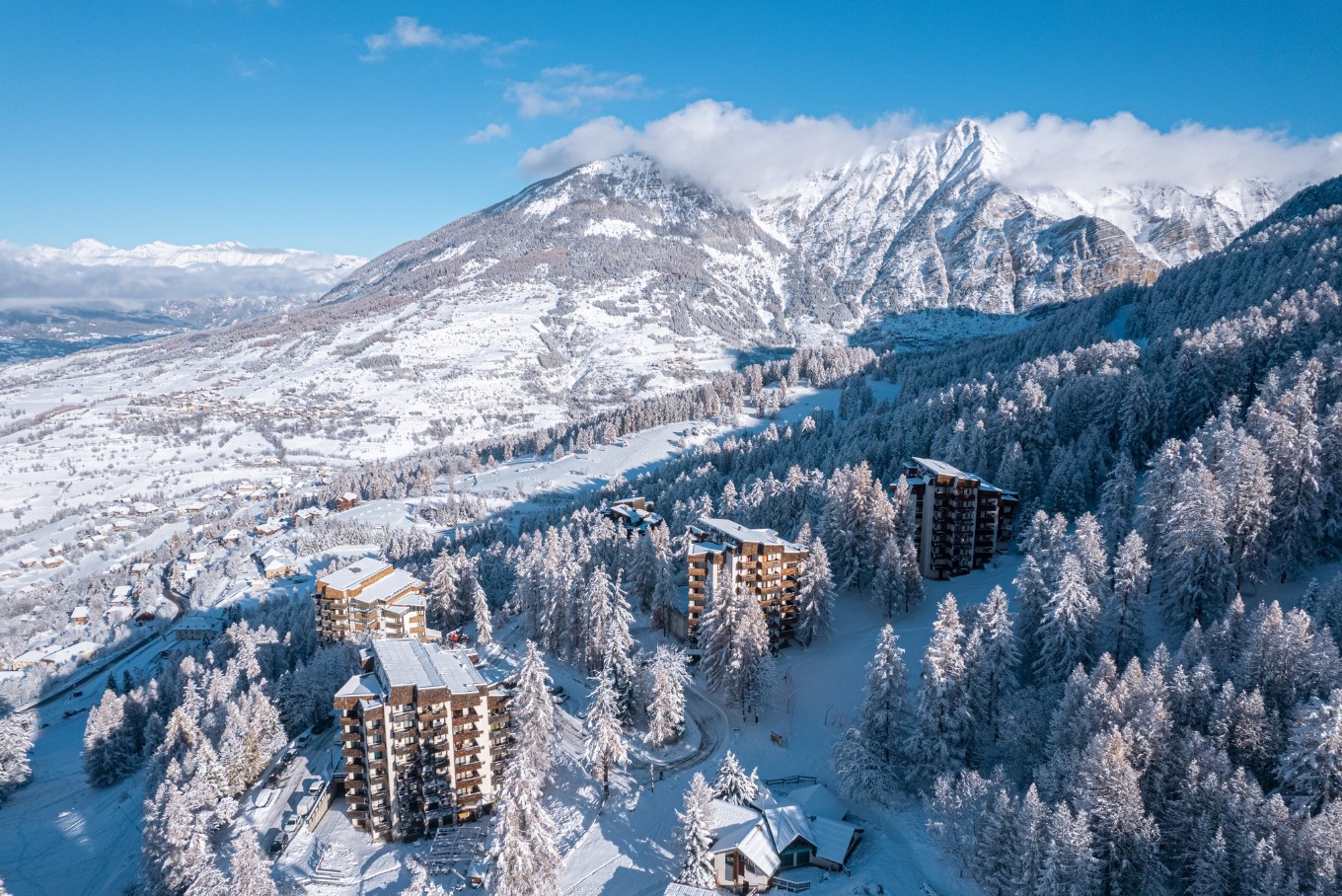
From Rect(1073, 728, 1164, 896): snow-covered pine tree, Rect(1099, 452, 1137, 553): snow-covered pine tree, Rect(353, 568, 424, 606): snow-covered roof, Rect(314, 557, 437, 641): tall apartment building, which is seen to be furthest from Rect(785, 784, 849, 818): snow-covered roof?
Rect(353, 568, 424, 606): snow-covered roof

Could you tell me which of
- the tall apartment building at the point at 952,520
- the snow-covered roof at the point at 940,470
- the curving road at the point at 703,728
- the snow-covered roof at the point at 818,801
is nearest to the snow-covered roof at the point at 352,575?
the curving road at the point at 703,728

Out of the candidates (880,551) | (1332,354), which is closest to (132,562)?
(880,551)

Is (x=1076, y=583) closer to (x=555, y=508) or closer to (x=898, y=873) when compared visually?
(x=898, y=873)

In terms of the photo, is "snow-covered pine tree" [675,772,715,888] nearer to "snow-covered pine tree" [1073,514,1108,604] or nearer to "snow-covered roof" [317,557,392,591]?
"snow-covered pine tree" [1073,514,1108,604]

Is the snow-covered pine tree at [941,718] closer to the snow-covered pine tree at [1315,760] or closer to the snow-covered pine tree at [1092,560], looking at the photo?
the snow-covered pine tree at [1092,560]

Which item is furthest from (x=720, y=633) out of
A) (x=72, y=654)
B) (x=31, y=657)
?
(x=31, y=657)

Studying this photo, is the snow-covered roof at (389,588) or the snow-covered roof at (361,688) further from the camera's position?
the snow-covered roof at (389,588)
